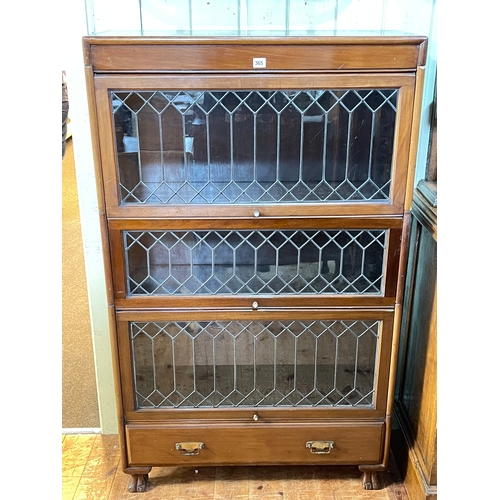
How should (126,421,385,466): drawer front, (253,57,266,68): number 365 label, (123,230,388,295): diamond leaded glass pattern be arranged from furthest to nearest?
1. (126,421,385,466): drawer front
2. (123,230,388,295): diamond leaded glass pattern
3. (253,57,266,68): number 365 label

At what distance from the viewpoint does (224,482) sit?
1654mm

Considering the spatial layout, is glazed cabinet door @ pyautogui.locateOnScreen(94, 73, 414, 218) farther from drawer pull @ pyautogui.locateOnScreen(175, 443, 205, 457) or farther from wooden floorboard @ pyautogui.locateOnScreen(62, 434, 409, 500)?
wooden floorboard @ pyautogui.locateOnScreen(62, 434, 409, 500)

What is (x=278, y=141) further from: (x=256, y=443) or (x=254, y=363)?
(x=256, y=443)

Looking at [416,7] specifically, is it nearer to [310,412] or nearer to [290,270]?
[290,270]

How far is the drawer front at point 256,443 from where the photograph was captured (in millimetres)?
1532

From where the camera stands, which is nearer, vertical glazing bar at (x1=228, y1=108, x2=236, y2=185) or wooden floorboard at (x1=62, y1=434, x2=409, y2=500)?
vertical glazing bar at (x1=228, y1=108, x2=236, y2=185)

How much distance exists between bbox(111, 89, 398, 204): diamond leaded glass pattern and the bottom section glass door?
0.36m

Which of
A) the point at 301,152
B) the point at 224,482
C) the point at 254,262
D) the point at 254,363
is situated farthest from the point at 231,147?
the point at 224,482

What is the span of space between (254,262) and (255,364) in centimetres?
30

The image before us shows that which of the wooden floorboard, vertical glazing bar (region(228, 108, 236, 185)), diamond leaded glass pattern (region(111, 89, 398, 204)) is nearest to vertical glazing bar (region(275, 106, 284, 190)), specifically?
diamond leaded glass pattern (region(111, 89, 398, 204))

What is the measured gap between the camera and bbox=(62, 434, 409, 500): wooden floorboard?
160 centimetres

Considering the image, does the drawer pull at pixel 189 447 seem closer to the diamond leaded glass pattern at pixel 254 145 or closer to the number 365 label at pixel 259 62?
the diamond leaded glass pattern at pixel 254 145

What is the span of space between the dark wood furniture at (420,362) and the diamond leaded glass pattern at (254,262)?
18 centimetres

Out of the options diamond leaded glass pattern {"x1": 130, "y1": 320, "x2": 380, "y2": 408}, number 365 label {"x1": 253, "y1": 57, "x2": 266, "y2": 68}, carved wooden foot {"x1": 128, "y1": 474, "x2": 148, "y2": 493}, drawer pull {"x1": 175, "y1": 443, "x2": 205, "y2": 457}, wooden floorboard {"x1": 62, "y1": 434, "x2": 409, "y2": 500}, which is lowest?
wooden floorboard {"x1": 62, "y1": 434, "x2": 409, "y2": 500}
